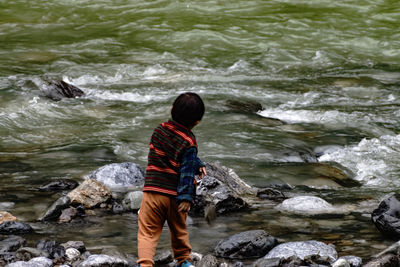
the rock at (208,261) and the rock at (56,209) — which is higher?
the rock at (208,261)

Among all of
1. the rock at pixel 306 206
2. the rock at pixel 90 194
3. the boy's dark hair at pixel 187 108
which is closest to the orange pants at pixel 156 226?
the boy's dark hair at pixel 187 108

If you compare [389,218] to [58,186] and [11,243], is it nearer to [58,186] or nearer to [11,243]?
[11,243]

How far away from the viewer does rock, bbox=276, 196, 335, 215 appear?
6207mm

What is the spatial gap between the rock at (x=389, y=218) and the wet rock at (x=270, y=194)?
1510 millimetres

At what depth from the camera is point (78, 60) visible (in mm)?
15742

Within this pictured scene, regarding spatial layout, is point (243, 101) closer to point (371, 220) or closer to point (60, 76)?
point (60, 76)

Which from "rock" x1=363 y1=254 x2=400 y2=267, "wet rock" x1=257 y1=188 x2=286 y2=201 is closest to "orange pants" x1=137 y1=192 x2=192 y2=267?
"rock" x1=363 y1=254 x2=400 y2=267

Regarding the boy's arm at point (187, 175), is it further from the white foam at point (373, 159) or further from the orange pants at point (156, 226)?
the white foam at point (373, 159)

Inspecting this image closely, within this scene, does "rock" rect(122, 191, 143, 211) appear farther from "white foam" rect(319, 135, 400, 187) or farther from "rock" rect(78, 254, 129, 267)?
"white foam" rect(319, 135, 400, 187)

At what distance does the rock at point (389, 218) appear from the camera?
519 cm

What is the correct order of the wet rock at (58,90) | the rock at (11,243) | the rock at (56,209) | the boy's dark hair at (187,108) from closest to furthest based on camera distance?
1. the boy's dark hair at (187,108)
2. the rock at (11,243)
3. the rock at (56,209)
4. the wet rock at (58,90)

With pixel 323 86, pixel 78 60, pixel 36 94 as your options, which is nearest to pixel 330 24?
pixel 323 86

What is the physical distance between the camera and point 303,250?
4.72 meters

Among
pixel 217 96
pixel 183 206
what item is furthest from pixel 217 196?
pixel 217 96
